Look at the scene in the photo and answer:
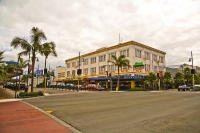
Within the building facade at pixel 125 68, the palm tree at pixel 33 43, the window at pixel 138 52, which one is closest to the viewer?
the palm tree at pixel 33 43

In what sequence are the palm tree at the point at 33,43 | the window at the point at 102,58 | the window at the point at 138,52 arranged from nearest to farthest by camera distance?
the palm tree at the point at 33,43
the window at the point at 138,52
the window at the point at 102,58

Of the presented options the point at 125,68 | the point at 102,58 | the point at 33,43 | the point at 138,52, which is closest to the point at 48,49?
the point at 33,43

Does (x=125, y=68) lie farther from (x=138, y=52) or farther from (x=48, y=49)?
(x=48, y=49)

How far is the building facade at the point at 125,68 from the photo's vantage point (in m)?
45.2

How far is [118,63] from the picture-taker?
4081cm

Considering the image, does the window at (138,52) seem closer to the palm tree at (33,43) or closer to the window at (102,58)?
the window at (102,58)

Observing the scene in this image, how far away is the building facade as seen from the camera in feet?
148

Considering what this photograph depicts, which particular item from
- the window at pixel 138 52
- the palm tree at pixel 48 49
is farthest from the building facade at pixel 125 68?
the palm tree at pixel 48 49

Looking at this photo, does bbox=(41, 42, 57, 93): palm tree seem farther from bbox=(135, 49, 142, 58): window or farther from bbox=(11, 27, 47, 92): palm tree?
bbox=(135, 49, 142, 58): window

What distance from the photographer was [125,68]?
46.7m

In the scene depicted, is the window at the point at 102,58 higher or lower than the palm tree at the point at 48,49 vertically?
higher

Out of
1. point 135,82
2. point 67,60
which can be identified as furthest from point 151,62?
point 67,60

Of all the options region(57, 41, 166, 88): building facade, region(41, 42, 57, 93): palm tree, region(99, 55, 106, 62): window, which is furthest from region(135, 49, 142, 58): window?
region(41, 42, 57, 93): palm tree

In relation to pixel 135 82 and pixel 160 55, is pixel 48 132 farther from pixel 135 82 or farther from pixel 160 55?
pixel 160 55
